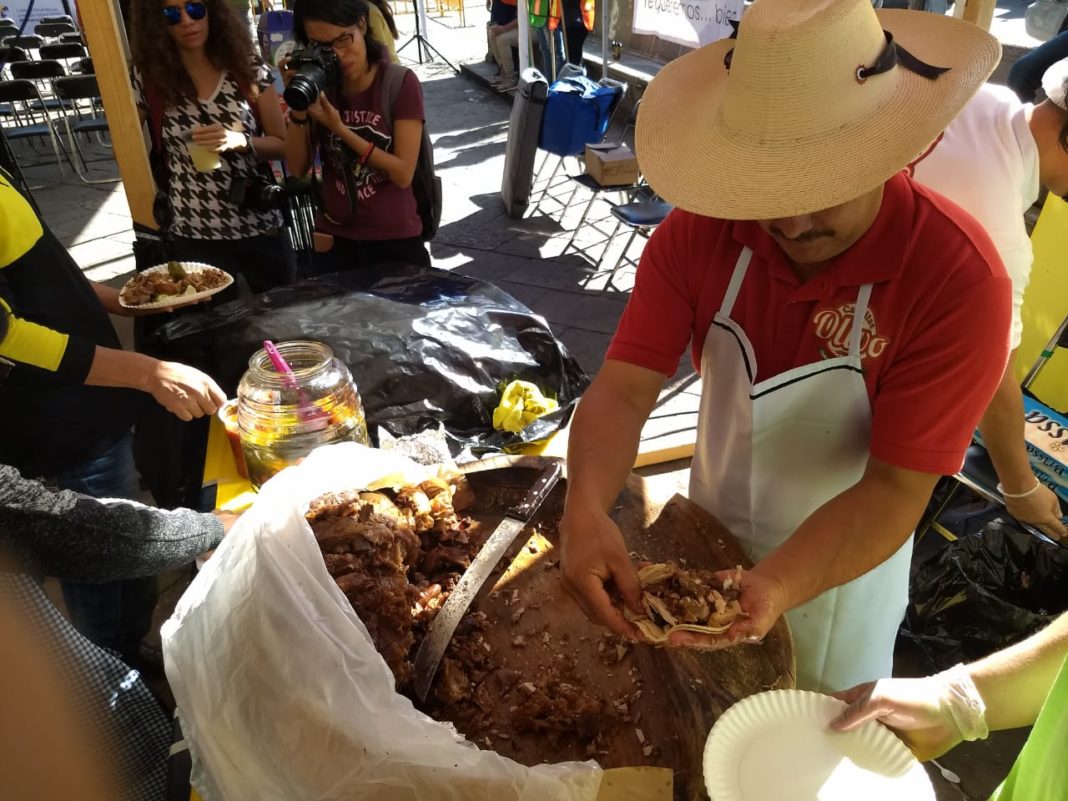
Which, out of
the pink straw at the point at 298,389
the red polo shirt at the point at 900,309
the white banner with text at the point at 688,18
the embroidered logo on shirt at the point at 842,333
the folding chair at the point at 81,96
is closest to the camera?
the red polo shirt at the point at 900,309

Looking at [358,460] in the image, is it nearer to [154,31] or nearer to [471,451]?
[471,451]

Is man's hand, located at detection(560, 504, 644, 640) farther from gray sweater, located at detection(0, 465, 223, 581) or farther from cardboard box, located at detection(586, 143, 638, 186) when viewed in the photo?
cardboard box, located at detection(586, 143, 638, 186)

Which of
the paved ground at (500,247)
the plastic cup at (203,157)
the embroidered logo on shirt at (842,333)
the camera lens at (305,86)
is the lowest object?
the paved ground at (500,247)

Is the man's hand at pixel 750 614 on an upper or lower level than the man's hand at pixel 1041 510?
upper

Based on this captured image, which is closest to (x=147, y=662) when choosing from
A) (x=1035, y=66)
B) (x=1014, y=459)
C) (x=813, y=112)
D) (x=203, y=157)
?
(x=203, y=157)

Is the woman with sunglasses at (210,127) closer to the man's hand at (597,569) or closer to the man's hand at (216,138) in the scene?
the man's hand at (216,138)

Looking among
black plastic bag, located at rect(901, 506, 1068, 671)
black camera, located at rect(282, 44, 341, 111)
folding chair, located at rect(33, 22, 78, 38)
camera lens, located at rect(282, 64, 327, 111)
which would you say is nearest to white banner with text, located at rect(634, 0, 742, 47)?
black camera, located at rect(282, 44, 341, 111)

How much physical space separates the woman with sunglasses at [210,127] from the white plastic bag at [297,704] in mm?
1920

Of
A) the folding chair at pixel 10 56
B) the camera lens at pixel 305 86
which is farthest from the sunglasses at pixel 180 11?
the folding chair at pixel 10 56

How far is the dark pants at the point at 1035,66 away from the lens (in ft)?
7.23

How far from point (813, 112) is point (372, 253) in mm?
2409

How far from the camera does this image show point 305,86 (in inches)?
107

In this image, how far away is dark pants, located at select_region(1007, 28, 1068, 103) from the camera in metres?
2.20

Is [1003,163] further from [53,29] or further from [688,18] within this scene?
[53,29]
